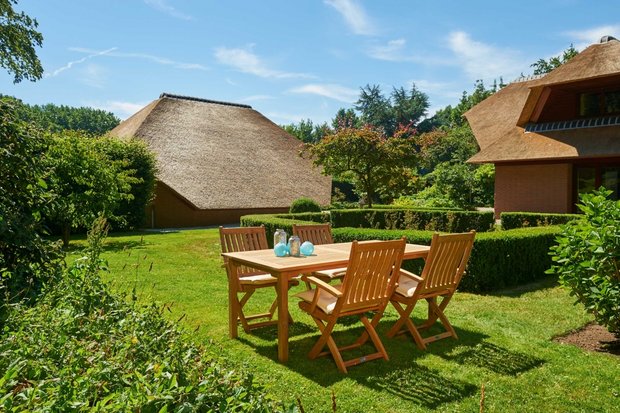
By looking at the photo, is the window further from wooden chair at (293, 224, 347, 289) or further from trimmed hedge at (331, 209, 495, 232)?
wooden chair at (293, 224, 347, 289)

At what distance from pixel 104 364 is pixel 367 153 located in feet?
62.2

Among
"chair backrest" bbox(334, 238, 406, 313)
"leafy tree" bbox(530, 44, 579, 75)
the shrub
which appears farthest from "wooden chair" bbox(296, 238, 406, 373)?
"leafy tree" bbox(530, 44, 579, 75)

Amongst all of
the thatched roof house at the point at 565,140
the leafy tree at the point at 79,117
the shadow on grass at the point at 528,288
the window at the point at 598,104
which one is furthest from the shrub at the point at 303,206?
the leafy tree at the point at 79,117

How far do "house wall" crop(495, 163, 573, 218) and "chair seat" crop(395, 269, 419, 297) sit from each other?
48.8 ft

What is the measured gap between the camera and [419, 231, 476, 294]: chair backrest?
516 centimetres

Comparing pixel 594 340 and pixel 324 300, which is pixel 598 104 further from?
pixel 324 300

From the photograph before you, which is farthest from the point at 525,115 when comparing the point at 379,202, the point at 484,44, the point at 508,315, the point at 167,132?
the point at 167,132

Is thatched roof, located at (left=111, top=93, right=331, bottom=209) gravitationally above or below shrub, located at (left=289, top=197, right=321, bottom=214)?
above

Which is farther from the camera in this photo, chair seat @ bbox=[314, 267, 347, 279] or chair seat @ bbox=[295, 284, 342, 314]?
chair seat @ bbox=[314, 267, 347, 279]

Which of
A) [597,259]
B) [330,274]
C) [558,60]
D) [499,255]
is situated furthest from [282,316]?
[558,60]

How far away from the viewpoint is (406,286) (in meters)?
5.49

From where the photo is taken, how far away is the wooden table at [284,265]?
4.77 meters

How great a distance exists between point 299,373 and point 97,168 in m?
11.7

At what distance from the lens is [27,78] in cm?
2142
